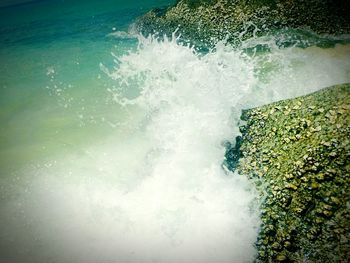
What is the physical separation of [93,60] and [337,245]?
52.1 feet

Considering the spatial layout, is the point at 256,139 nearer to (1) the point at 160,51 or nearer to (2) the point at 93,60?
(1) the point at 160,51

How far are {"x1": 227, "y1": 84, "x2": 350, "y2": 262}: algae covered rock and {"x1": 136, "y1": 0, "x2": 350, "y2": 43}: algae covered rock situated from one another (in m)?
9.54

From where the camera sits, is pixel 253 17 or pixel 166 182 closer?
pixel 166 182

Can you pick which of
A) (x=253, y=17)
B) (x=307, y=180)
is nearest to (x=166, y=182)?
(x=307, y=180)

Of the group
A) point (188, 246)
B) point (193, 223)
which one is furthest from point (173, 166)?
point (188, 246)

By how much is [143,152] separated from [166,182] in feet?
5.37

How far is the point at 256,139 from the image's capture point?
22.2 feet

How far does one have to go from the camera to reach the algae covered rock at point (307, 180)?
4.67 m

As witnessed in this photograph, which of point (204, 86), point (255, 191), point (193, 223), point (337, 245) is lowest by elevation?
point (337, 245)

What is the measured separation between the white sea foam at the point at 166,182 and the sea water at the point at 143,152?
3 cm

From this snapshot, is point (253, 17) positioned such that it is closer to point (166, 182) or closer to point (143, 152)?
point (143, 152)

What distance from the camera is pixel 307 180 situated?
16.8ft

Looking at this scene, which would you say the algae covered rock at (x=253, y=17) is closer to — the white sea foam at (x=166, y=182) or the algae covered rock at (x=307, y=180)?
the white sea foam at (x=166, y=182)

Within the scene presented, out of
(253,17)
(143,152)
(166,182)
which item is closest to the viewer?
(166,182)
